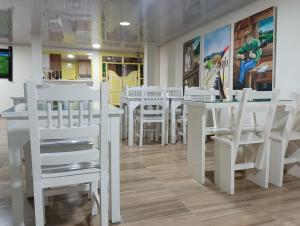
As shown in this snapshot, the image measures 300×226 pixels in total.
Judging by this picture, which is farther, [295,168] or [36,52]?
[36,52]

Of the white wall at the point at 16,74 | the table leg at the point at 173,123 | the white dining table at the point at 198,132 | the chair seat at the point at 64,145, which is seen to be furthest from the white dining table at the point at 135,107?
the white wall at the point at 16,74

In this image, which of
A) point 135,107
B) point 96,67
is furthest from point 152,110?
point 96,67

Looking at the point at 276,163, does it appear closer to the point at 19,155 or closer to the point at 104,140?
the point at 104,140

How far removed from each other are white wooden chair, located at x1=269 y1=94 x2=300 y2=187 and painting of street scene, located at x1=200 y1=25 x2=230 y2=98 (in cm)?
201

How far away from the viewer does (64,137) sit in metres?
1.30

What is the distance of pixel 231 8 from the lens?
407 centimetres

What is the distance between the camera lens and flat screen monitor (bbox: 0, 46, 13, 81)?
7961 mm

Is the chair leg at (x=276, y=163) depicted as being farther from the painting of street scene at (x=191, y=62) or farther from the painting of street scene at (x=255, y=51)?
the painting of street scene at (x=191, y=62)

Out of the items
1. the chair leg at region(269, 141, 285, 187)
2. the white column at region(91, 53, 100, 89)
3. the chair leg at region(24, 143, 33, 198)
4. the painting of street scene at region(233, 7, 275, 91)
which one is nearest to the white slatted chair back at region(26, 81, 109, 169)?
the chair leg at region(24, 143, 33, 198)

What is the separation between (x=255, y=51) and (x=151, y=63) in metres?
4.00

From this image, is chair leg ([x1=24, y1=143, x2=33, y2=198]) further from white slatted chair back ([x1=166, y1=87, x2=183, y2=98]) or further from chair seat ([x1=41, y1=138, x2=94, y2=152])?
white slatted chair back ([x1=166, y1=87, x2=183, y2=98])

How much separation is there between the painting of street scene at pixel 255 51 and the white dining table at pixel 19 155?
2686 mm

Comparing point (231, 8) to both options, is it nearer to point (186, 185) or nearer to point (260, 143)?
point (260, 143)

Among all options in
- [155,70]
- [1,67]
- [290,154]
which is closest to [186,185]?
[290,154]
